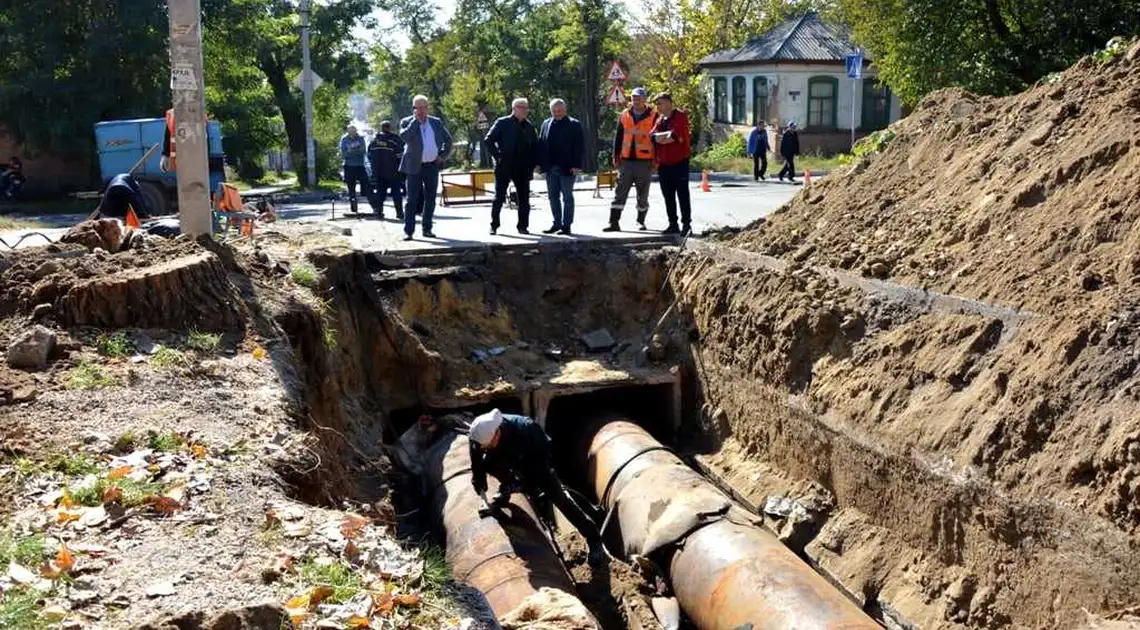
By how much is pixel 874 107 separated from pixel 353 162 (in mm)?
24216

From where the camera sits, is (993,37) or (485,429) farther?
(993,37)

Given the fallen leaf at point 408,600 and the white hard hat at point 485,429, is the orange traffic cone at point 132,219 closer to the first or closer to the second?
the white hard hat at point 485,429

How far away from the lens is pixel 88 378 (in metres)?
6.68

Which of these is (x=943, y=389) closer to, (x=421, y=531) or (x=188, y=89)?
(x=421, y=531)

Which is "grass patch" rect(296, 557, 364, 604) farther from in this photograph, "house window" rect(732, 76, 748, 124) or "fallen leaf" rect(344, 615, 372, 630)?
"house window" rect(732, 76, 748, 124)

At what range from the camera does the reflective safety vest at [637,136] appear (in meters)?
12.9

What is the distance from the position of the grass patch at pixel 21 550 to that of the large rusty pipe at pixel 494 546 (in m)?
3.21

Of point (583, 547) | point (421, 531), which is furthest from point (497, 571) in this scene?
point (583, 547)

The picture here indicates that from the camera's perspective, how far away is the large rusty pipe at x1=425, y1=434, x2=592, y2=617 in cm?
746

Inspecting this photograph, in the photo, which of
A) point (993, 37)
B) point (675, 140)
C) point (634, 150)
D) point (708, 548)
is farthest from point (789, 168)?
point (708, 548)

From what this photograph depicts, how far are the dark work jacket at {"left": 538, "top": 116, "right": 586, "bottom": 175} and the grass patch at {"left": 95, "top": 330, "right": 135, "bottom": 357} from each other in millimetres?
6386

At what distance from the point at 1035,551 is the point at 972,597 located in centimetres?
63

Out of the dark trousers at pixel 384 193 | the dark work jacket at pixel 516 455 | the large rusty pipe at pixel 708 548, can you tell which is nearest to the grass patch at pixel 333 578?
the large rusty pipe at pixel 708 548

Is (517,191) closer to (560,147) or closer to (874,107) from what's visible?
(560,147)
